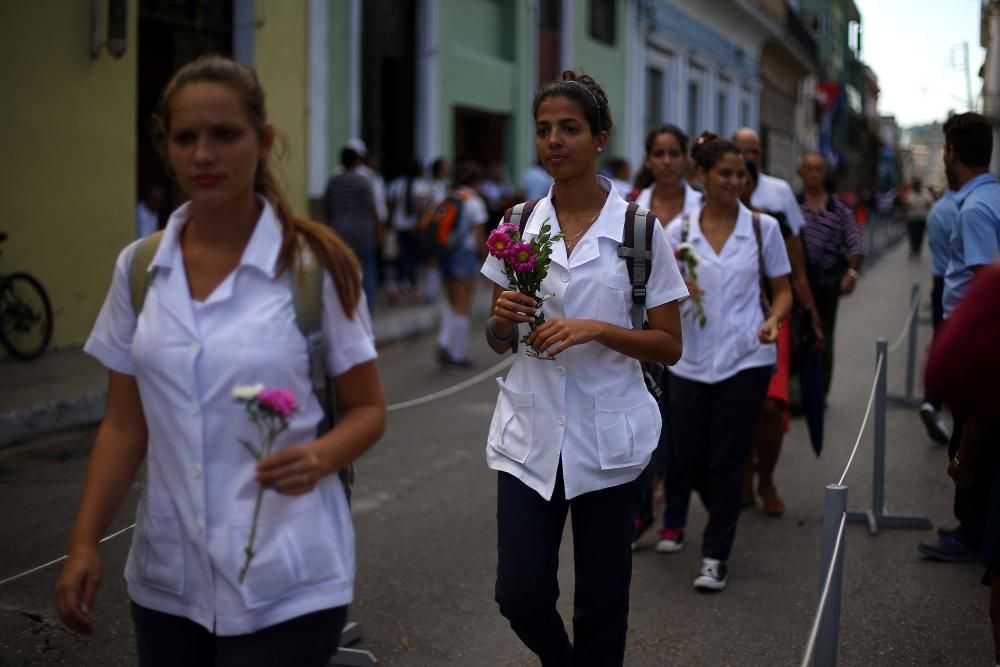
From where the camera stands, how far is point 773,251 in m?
5.52

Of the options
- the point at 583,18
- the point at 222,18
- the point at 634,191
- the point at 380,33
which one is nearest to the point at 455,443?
the point at 634,191

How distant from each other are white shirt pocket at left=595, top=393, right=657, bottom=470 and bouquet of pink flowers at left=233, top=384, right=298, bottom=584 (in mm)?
1328

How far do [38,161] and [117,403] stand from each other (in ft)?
29.7

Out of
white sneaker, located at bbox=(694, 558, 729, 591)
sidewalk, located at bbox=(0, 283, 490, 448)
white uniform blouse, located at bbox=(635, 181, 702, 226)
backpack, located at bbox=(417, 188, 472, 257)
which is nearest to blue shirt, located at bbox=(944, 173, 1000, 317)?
white uniform blouse, located at bbox=(635, 181, 702, 226)

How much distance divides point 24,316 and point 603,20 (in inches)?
693

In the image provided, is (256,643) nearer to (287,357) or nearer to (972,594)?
(287,357)

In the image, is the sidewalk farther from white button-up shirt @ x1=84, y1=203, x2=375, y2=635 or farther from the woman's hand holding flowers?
white button-up shirt @ x1=84, y1=203, x2=375, y2=635

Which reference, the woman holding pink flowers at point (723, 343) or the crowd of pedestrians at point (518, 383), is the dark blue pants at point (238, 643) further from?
the woman holding pink flowers at point (723, 343)

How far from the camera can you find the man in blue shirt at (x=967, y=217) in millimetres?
5375

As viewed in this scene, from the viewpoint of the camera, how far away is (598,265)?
11.9 feet

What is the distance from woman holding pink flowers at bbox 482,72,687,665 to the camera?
3498mm

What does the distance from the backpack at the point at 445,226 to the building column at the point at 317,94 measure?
3.56 m

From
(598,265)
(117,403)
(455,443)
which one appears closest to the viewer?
(117,403)

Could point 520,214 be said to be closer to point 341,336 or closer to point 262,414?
point 341,336
